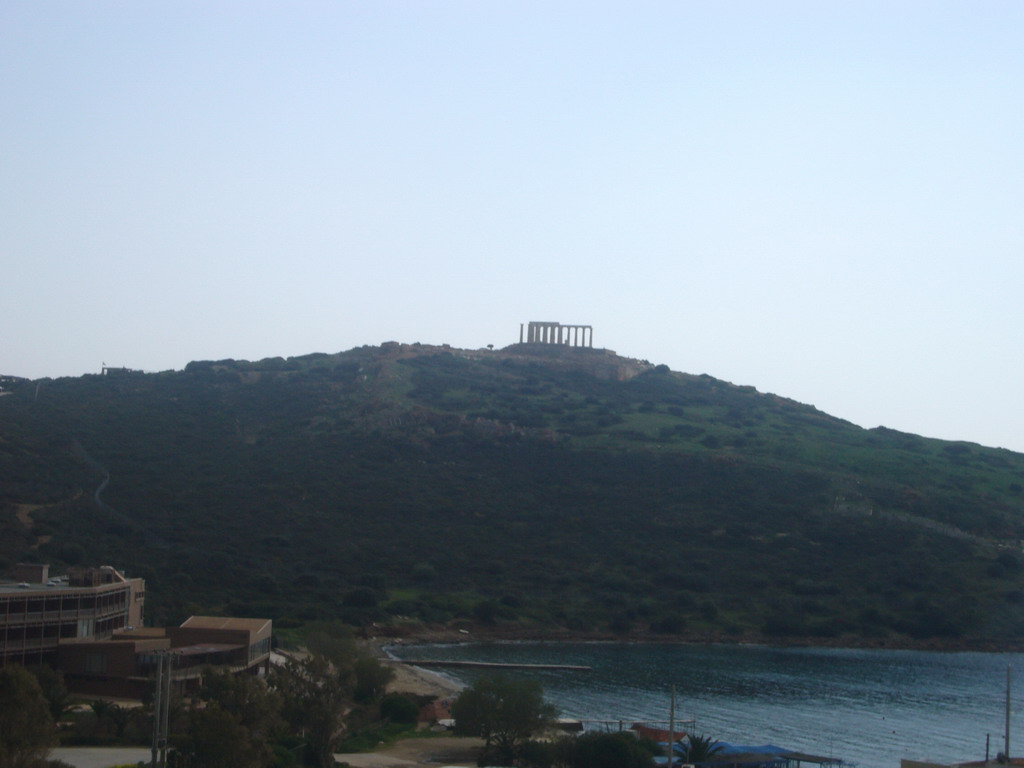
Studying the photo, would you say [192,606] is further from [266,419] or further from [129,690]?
[266,419]

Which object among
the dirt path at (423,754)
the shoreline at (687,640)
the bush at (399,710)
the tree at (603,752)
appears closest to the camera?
the tree at (603,752)

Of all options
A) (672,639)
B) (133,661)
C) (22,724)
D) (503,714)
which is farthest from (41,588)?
(672,639)

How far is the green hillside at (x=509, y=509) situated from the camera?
66.6 meters

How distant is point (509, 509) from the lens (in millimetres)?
82188

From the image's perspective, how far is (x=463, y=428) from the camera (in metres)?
97.1

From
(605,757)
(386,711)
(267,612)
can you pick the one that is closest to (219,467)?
(267,612)

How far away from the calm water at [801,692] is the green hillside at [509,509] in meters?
4.16

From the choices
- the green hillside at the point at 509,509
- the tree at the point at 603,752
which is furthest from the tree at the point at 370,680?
the green hillside at the point at 509,509

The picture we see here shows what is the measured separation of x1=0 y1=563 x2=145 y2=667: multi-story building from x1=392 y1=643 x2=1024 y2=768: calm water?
15.6 m

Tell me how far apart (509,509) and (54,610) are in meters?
47.0

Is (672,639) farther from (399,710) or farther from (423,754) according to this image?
(423,754)

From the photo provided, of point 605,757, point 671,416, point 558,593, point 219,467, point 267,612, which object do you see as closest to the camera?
point 605,757

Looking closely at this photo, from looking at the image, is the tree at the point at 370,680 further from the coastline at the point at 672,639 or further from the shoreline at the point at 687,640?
the shoreline at the point at 687,640

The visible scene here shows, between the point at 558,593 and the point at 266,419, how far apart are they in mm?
38769
